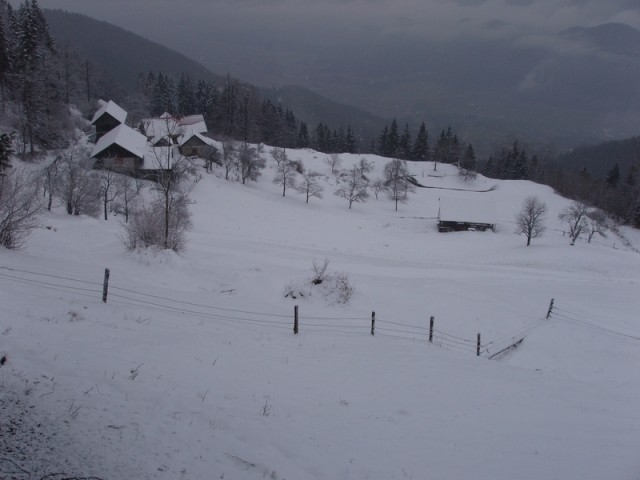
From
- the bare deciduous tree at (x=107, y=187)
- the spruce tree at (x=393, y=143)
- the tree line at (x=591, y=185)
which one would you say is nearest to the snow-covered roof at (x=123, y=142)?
the bare deciduous tree at (x=107, y=187)

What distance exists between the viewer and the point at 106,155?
52.6 metres

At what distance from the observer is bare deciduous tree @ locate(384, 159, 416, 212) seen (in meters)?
73.1

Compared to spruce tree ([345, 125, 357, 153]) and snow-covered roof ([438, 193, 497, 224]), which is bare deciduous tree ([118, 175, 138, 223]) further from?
spruce tree ([345, 125, 357, 153])

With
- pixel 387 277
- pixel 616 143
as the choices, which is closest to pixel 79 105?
pixel 387 277

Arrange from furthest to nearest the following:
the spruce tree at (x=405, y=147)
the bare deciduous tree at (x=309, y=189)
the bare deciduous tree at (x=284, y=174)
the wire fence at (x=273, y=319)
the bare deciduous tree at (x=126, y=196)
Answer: the spruce tree at (x=405, y=147) → the bare deciduous tree at (x=284, y=174) → the bare deciduous tree at (x=309, y=189) → the bare deciduous tree at (x=126, y=196) → the wire fence at (x=273, y=319)

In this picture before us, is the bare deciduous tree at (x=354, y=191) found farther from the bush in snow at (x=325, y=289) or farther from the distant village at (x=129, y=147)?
the bush in snow at (x=325, y=289)

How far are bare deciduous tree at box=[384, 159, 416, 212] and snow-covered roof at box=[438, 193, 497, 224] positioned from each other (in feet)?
33.9

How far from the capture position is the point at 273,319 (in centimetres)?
1523

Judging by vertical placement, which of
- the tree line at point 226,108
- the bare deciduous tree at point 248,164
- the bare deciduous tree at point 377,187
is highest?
the tree line at point 226,108

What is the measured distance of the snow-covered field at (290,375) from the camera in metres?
5.75

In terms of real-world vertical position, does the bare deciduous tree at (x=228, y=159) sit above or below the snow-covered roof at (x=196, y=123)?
below

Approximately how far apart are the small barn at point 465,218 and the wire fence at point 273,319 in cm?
3769

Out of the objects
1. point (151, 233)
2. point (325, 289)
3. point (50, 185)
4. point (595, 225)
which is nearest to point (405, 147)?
point (595, 225)

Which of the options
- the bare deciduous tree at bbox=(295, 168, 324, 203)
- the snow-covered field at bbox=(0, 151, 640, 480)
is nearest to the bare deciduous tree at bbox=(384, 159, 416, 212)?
the bare deciduous tree at bbox=(295, 168, 324, 203)
